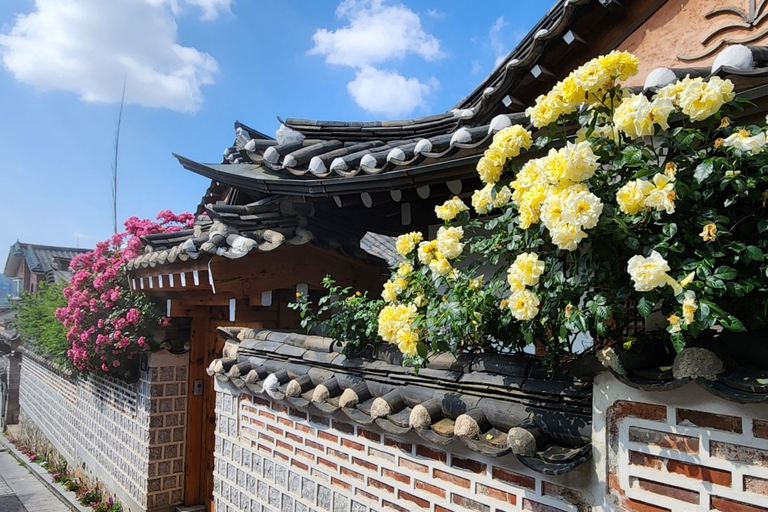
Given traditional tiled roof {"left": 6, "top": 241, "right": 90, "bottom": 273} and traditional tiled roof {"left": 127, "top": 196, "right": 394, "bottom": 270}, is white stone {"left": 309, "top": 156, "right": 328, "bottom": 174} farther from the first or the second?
traditional tiled roof {"left": 6, "top": 241, "right": 90, "bottom": 273}

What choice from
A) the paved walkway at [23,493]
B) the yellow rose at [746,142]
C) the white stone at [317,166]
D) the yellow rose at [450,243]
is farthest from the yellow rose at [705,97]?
the paved walkway at [23,493]

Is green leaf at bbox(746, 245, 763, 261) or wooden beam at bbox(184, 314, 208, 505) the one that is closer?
green leaf at bbox(746, 245, 763, 261)

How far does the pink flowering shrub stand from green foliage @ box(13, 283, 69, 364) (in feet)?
3.14

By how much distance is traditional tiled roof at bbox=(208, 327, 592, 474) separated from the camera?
1995 millimetres

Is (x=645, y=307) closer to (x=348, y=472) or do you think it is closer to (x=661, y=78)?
(x=661, y=78)

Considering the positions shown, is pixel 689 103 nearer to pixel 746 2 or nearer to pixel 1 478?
pixel 746 2

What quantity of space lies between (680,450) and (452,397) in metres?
1.06

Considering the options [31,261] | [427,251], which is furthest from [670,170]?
[31,261]

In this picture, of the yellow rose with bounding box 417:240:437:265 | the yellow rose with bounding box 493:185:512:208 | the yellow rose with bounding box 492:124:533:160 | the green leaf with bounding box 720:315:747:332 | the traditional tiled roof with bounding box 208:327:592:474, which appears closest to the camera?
the green leaf with bounding box 720:315:747:332

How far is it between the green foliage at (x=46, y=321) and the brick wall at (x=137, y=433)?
A: 2.66 ft

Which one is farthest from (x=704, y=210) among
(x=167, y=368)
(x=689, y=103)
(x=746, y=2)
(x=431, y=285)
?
(x=167, y=368)

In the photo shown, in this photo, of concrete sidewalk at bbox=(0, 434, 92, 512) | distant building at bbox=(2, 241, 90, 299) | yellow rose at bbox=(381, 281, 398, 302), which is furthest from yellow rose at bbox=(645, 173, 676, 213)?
distant building at bbox=(2, 241, 90, 299)

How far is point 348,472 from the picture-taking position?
3055mm

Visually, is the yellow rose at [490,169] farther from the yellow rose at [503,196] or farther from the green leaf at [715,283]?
the green leaf at [715,283]
